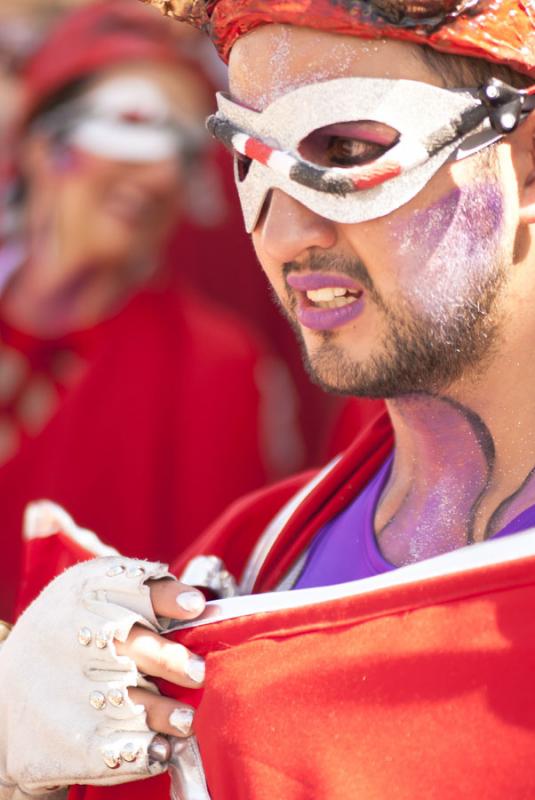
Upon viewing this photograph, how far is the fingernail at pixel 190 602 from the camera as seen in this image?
59.7 inches

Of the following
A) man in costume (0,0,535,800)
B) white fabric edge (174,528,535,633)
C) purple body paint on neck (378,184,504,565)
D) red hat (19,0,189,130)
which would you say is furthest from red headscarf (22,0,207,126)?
white fabric edge (174,528,535,633)

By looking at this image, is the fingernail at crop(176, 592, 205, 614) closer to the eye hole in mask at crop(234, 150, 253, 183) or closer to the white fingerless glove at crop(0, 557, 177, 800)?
the white fingerless glove at crop(0, 557, 177, 800)

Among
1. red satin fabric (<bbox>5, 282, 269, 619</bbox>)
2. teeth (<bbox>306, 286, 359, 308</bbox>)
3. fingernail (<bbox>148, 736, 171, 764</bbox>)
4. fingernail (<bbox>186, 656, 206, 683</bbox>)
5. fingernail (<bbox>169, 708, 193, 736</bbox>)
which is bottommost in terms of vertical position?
red satin fabric (<bbox>5, 282, 269, 619</bbox>)

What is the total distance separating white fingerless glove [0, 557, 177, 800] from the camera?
148 cm

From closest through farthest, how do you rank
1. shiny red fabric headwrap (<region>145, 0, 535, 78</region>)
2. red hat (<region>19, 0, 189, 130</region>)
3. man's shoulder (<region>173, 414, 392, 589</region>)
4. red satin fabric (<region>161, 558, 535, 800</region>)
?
red satin fabric (<region>161, 558, 535, 800</region>)
shiny red fabric headwrap (<region>145, 0, 535, 78</region>)
man's shoulder (<region>173, 414, 392, 589</region>)
red hat (<region>19, 0, 189, 130</region>)

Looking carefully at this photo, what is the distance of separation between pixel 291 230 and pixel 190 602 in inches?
15.0

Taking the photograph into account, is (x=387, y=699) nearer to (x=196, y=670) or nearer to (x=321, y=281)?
(x=196, y=670)

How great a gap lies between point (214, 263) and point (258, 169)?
2.67m

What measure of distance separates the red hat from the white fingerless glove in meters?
2.19

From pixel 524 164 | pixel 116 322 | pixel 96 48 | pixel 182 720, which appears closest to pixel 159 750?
pixel 182 720

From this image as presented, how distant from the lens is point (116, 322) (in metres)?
3.48

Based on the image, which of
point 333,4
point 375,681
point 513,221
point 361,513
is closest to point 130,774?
point 375,681

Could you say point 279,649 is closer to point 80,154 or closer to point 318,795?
point 318,795

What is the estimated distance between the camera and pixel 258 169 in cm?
158
